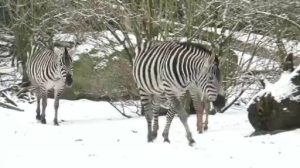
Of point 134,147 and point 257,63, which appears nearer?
point 134,147

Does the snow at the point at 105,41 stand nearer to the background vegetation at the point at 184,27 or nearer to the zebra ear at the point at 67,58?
the background vegetation at the point at 184,27

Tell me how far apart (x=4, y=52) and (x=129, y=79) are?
1009 cm

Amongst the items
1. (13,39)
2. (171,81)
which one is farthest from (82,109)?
(171,81)

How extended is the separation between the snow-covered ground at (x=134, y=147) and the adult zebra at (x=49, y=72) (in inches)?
48.8

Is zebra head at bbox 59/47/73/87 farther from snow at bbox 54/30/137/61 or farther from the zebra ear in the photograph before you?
snow at bbox 54/30/137/61

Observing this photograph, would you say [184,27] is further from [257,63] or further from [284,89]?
[284,89]

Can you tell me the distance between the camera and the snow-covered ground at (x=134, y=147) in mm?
7770

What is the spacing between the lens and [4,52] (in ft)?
78.2

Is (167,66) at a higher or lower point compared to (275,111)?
higher

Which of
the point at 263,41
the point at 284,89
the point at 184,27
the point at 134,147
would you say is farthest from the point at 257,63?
the point at 134,147

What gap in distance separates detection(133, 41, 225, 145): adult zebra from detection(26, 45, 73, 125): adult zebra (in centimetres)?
382

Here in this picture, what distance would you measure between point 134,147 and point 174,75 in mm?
1317

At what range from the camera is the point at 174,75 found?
30.7 ft

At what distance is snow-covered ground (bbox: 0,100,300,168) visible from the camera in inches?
306
